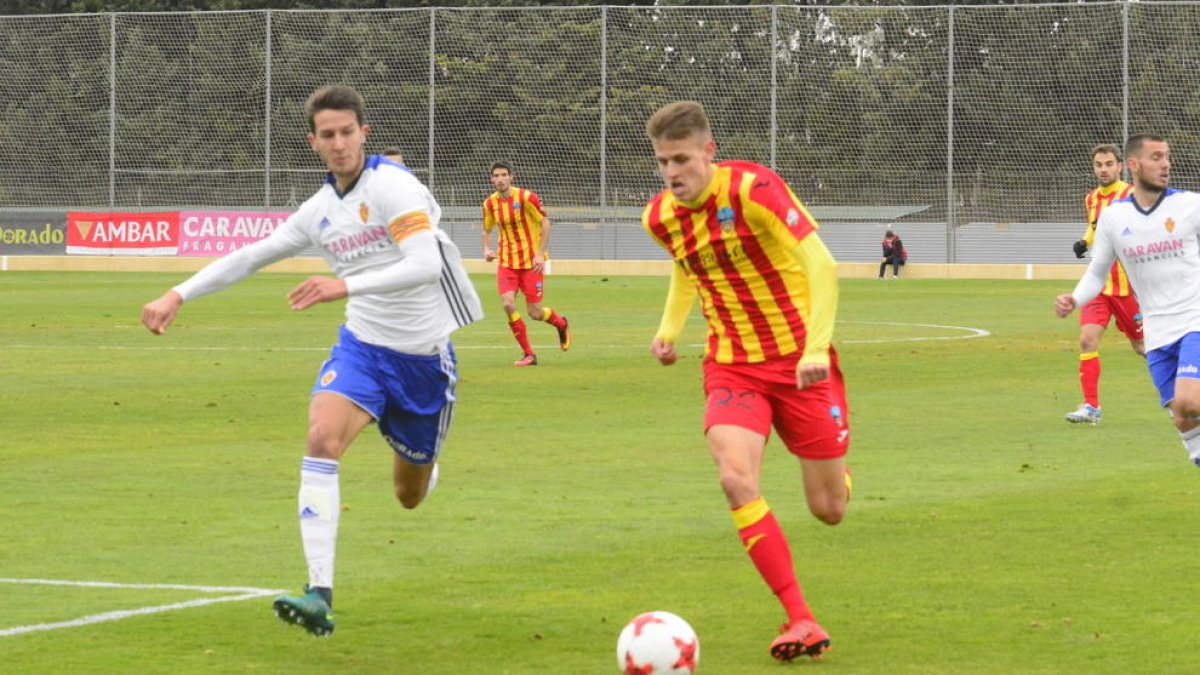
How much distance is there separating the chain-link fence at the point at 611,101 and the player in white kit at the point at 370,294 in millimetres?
44557

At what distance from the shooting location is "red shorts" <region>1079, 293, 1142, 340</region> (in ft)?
55.7

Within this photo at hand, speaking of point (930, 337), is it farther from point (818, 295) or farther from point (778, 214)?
point (818, 295)

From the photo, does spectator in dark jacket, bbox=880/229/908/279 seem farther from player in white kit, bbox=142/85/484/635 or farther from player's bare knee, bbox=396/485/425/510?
player in white kit, bbox=142/85/484/635

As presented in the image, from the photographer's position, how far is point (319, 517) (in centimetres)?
785

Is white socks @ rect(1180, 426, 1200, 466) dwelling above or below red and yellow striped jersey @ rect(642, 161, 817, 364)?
below

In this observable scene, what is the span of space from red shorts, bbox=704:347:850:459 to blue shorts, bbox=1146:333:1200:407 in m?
3.97

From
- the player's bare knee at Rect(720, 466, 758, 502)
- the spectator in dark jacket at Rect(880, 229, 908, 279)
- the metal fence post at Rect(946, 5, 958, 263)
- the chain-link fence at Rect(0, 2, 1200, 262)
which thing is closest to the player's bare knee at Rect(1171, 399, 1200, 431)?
the player's bare knee at Rect(720, 466, 758, 502)

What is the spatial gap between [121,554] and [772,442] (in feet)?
20.9

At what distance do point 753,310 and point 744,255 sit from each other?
0.23 metres

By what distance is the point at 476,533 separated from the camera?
1059 centimetres

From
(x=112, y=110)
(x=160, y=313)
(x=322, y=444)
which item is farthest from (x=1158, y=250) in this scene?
(x=112, y=110)

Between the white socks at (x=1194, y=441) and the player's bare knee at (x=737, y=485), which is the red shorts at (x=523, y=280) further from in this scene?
the player's bare knee at (x=737, y=485)

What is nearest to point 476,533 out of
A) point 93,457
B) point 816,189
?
point 93,457

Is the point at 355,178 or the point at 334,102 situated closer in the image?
the point at 334,102
